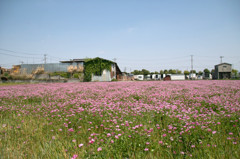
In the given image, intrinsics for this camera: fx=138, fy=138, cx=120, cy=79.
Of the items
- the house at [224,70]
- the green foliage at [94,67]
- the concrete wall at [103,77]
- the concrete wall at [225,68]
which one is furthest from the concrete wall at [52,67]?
the concrete wall at [225,68]

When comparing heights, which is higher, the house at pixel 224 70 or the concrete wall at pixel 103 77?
the house at pixel 224 70

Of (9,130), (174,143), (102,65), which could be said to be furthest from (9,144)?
(102,65)

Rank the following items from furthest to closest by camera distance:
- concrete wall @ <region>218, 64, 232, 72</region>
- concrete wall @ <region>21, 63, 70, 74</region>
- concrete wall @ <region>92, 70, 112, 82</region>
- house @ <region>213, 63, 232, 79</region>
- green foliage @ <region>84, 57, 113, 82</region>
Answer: concrete wall @ <region>218, 64, 232, 72</region> < house @ <region>213, 63, 232, 79</region> < concrete wall @ <region>21, 63, 70, 74</region> < concrete wall @ <region>92, 70, 112, 82</region> < green foliage @ <region>84, 57, 113, 82</region>

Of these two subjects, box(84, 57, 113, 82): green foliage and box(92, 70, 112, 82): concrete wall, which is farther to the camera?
box(92, 70, 112, 82): concrete wall

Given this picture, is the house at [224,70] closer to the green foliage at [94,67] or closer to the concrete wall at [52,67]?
the green foliage at [94,67]

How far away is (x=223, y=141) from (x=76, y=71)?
4524cm

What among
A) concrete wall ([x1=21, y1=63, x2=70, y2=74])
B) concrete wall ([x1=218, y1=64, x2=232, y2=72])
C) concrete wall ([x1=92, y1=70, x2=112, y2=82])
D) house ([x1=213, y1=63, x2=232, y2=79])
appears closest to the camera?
concrete wall ([x1=92, y1=70, x2=112, y2=82])

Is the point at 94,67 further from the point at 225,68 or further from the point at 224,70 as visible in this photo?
the point at 225,68

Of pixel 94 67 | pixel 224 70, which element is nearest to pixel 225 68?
pixel 224 70

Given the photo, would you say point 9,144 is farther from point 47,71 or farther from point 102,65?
point 47,71

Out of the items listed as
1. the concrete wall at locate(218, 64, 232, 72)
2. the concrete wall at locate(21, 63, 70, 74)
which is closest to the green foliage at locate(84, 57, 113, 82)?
the concrete wall at locate(21, 63, 70, 74)

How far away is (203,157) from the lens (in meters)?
2.24

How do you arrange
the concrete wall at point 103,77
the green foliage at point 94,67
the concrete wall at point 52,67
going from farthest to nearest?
the concrete wall at point 52,67
the concrete wall at point 103,77
the green foliage at point 94,67

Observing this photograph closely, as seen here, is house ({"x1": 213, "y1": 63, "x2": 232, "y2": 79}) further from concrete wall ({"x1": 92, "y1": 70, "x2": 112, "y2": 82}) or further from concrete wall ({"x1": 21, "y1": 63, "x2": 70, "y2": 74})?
concrete wall ({"x1": 21, "y1": 63, "x2": 70, "y2": 74})
